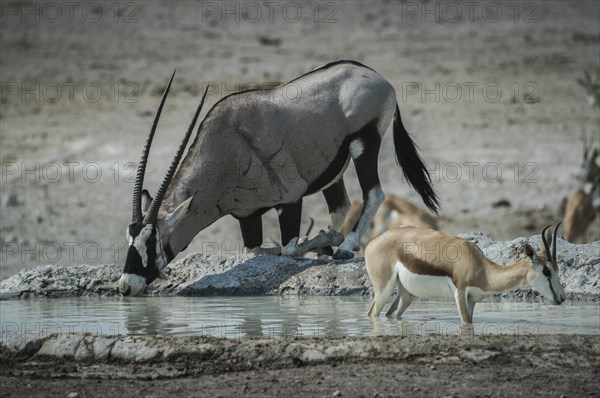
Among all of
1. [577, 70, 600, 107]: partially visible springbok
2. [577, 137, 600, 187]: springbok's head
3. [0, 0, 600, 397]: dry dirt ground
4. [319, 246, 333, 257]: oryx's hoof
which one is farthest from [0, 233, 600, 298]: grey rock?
[577, 70, 600, 107]: partially visible springbok

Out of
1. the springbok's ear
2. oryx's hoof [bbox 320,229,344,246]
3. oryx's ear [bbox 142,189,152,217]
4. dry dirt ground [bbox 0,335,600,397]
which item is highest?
oryx's ear [bbox 142,189,152,217]

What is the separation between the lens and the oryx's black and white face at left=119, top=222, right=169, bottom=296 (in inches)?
434

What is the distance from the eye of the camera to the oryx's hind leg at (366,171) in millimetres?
12258

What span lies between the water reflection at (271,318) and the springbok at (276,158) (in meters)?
0.85

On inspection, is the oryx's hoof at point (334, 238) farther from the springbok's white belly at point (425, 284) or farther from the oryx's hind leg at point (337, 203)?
the springbok's white belly at point (425, 284)

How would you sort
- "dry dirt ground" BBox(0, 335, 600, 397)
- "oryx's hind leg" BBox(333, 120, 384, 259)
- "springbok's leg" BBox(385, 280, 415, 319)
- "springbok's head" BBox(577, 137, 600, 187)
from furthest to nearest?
"springbok's head" BBox(577, 137, 600, 187), "oryx's hind leg" BBox(333, 120, 384, 259), "springbok's leg" BBox(385, 280, 415, 319), "dry dirt ground" BBox(0, 335, 600, 397)

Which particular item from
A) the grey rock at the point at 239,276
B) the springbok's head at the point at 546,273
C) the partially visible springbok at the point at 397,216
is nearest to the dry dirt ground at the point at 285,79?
the springbok's head at the point at 546,273

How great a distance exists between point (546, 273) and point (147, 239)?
3.79m

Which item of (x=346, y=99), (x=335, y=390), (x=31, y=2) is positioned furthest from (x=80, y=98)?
(x=335, y=390)

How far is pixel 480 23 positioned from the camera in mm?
36125

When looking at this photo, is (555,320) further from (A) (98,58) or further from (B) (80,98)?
(A) (98,58)

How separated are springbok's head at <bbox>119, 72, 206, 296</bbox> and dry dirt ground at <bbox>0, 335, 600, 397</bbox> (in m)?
3.05

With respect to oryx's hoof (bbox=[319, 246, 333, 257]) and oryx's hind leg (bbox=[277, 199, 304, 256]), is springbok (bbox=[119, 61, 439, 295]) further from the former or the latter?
oryx's hoof (bbox=[319, 246, 333, 257])

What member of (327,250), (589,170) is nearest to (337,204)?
(327,250)
